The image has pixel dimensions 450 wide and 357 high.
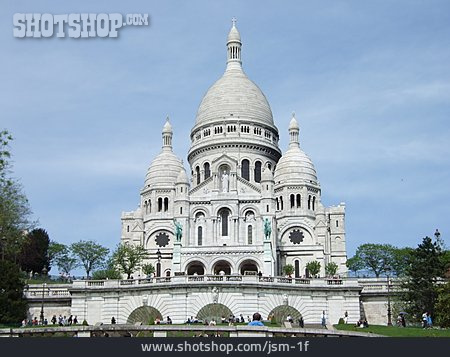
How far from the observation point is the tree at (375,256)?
102m

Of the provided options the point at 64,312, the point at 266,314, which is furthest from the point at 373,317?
the point at 64,312

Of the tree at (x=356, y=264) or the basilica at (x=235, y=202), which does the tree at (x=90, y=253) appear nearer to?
the basilica at (x=235, y=202)

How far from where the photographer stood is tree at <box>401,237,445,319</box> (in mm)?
57719

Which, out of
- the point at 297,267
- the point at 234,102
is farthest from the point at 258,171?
the point at 297,267

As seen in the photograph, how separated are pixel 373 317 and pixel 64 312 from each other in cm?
2438

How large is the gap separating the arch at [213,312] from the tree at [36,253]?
3304 centimetres

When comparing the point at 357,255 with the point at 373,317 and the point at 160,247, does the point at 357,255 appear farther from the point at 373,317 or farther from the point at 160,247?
the point at 373,317

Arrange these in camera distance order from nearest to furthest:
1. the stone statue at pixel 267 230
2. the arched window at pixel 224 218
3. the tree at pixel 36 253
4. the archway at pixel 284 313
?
the archway at pixel 284 313, the stone statue at pixel 267 230, the tree at pixel 36 253, the arched window at pixel 224 218

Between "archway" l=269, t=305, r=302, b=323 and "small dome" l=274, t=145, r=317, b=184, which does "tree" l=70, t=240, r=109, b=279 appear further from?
"archway" l=269, t=305, r=302, b=323

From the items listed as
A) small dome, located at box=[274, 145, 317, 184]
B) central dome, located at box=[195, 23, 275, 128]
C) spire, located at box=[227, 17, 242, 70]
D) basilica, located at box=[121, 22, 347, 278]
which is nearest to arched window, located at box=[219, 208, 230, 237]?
basilica, located at box=[121, 22, 347, 278]

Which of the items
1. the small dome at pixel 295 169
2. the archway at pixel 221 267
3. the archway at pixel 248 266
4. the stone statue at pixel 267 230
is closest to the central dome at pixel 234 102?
the small dome at pixel 295 169

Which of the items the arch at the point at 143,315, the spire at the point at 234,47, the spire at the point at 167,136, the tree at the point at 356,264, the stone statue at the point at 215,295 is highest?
the spire at the point at 234,47

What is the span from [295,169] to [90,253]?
89.1 ft

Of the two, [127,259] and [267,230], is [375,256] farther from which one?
[127,259]
